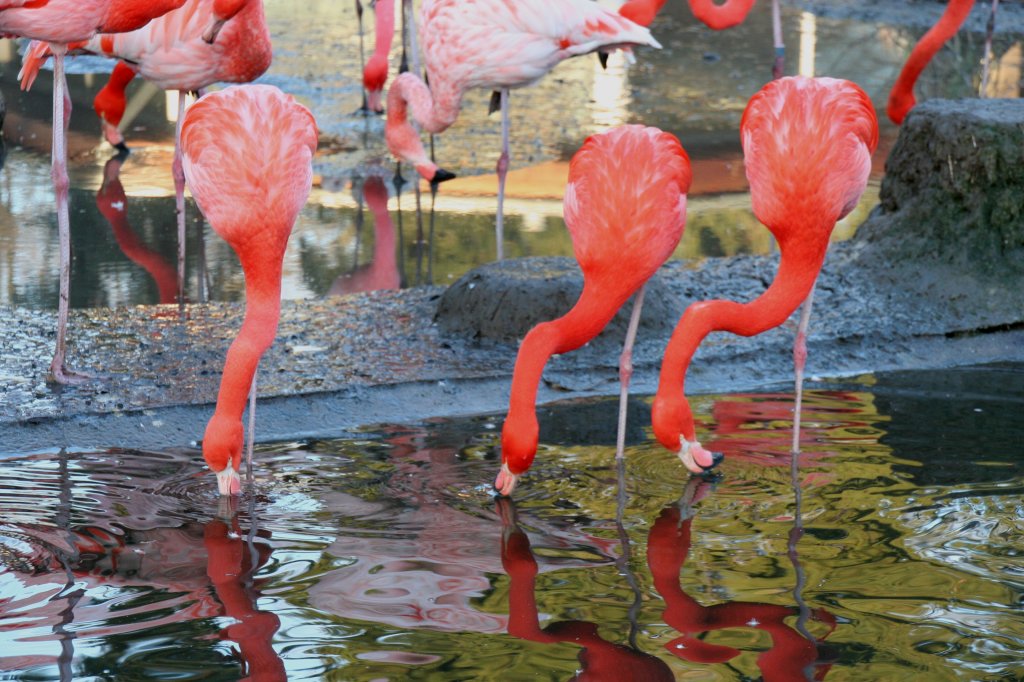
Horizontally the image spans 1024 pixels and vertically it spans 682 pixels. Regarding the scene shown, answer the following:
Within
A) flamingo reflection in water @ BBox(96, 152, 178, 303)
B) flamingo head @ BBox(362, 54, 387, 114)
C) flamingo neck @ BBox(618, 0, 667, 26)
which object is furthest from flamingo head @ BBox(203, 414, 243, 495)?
flamingo head @ BBox(362, 54, 387, 114)

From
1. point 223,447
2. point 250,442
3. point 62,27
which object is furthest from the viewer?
point 62,27

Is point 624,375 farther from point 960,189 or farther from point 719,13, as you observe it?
point 719,13

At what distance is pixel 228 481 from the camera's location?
11.3 ft

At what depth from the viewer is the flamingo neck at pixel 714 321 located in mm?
3559

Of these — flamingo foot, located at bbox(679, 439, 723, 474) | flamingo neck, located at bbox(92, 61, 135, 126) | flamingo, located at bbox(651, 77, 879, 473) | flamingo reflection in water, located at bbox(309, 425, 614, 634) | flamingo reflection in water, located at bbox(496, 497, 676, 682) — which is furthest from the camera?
flamingo neck, located at bbox(92, 61, 135, 126)

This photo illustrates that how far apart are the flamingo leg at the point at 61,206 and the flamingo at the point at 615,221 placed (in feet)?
4.92

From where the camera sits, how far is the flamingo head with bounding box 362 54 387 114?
8.15 meters

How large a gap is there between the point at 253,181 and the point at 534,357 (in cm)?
87

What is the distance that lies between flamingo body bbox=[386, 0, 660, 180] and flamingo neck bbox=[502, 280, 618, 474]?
1923 mm

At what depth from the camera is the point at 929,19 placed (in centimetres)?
1195

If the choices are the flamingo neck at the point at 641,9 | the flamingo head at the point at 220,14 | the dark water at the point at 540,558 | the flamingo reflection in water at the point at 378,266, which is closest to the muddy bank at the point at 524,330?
the dark water at the point at 540,558

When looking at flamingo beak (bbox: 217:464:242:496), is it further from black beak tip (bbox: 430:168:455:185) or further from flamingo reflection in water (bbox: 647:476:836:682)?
black beak tip (bbox: 430:168:455:185)

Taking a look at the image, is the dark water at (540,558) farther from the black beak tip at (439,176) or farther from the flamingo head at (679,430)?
the black beak tip at (439,176)

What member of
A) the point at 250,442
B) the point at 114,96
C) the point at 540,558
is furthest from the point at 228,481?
the point at 114,96
